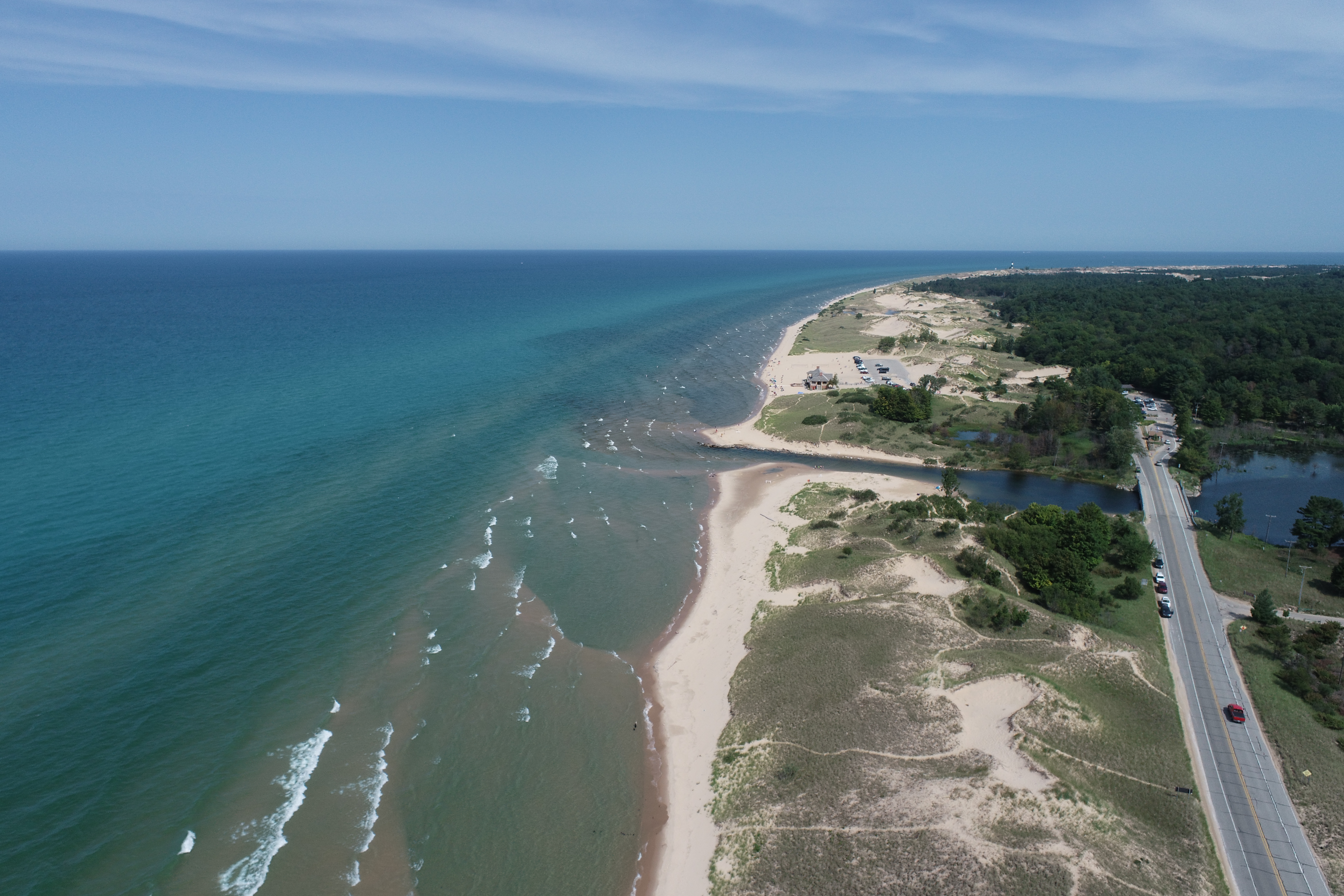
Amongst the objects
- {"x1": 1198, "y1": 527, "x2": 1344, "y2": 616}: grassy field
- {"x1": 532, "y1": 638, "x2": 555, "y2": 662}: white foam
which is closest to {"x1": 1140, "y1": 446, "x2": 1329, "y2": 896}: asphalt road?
{"x1": 1198, "y1": 527, "x2": 1344, "y2": 616}: grassy field

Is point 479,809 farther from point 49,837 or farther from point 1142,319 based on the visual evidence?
point 1142,319

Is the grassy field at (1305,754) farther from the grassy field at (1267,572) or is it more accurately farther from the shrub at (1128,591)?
the grassy field at (1267,572)

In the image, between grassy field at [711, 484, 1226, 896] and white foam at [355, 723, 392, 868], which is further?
white foam at [355, 723, 392, 868]

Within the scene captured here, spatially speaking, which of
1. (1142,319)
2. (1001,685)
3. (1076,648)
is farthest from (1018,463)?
(1142,319)

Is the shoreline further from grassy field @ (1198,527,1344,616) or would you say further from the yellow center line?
grassy field @ (1198,527,1344,616)

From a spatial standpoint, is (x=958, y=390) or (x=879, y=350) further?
(x=879, y=350)

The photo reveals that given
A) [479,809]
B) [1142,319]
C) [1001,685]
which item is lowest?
[479,809]

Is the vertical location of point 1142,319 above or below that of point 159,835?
above
